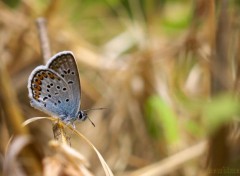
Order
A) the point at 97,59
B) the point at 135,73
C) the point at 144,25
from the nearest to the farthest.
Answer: the point at 135,73 < the point at 97,59 < the point at 144,25

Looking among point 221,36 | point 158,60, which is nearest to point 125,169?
point 158,60

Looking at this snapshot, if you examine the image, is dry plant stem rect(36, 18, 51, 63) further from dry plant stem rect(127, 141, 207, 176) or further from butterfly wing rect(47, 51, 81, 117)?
dry plant stem rect(127, 141, 207, 176)

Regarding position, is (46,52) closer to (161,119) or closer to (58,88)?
(58,88)

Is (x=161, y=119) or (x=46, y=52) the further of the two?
(x=161, y=119)

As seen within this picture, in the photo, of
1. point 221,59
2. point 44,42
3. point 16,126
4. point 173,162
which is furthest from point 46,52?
point 173,162

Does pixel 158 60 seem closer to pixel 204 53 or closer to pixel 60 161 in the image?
pixel 204 53

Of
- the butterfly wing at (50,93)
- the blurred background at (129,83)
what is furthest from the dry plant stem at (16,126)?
the butterfly wing at (50,93)

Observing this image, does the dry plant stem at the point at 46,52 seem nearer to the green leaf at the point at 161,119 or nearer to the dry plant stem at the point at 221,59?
the dry plant stem at the point at 221,59
